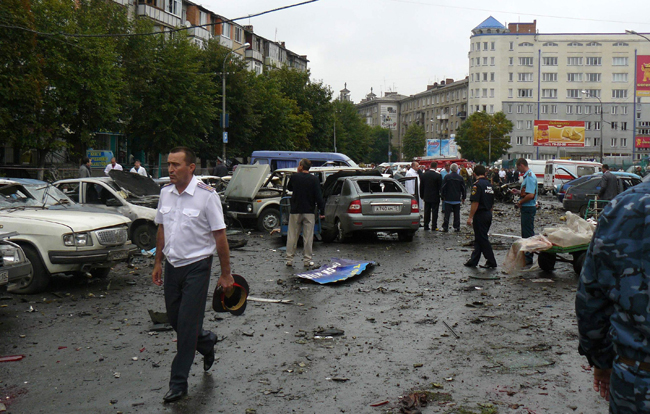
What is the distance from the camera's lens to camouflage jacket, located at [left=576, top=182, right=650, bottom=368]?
2.41 m

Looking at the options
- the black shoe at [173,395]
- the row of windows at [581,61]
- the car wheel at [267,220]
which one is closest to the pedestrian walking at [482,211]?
the black shoe at [173,395]

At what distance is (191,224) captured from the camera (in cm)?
496

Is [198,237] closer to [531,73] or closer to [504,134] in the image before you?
[504,134]

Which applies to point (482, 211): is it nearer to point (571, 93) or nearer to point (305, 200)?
point (305, 200)

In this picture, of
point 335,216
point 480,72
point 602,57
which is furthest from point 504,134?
point 335,216

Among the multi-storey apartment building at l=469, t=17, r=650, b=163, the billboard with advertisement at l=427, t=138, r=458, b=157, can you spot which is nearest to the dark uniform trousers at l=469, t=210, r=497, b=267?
the billboard with advertisement at l=427, t=138, r=458, b=157

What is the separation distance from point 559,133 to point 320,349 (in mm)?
87142

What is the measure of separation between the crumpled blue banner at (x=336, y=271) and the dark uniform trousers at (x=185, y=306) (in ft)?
16.7

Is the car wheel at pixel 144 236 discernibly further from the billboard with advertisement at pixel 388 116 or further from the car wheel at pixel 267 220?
the billboard with advertisement at pixel 388 116

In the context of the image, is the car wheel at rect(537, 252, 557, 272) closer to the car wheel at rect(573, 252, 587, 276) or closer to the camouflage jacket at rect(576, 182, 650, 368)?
the car wheel at rect(573, 252, 587, 276)

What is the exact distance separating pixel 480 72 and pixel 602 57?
2156cm

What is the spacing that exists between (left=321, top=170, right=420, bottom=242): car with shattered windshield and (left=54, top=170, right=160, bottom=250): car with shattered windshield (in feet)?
13.6

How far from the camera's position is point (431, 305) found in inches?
335

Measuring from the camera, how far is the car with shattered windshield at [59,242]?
9.24 meters
